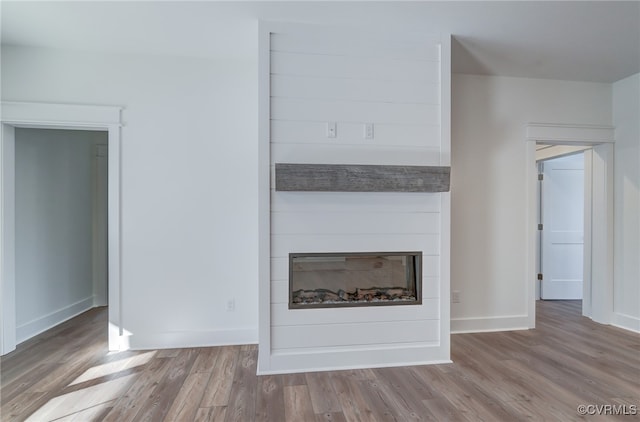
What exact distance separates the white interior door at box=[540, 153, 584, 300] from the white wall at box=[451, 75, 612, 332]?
1.55 meters

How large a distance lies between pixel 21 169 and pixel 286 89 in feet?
9.02

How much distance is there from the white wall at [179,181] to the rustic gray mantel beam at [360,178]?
2.56ft

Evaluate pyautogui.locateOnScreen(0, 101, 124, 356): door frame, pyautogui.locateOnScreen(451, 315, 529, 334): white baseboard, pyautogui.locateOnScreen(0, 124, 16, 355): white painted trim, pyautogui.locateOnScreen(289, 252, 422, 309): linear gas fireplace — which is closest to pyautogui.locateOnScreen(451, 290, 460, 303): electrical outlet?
pyautogui.locateOnScreen(451, 315, 529, 334): white baseboard

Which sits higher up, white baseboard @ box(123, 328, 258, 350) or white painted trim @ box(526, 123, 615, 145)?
white painted trim @ box(526, 123, 615, 145)

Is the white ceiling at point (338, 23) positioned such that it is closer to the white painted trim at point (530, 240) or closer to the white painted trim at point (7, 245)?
the white painted trim at point (7, 245)

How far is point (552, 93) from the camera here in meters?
3.53

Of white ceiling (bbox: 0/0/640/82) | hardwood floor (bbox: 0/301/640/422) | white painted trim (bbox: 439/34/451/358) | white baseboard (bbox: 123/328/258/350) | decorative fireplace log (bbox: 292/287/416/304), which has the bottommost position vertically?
hardwood floor (bbox: 0/301/640/422)

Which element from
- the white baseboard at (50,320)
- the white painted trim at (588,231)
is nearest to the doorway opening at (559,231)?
the white painted trim at (588,231)

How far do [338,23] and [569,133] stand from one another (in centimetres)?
292

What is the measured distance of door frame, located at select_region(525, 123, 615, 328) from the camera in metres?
3.45

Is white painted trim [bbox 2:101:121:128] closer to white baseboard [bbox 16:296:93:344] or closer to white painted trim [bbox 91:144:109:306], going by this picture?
white painted trim [bbox 91:144:109:306]

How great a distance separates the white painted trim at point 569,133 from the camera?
11.4ft

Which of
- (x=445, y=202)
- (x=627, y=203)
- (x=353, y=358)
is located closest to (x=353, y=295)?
(x=353, y=358)

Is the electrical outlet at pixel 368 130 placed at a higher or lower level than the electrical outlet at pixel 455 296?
higher
